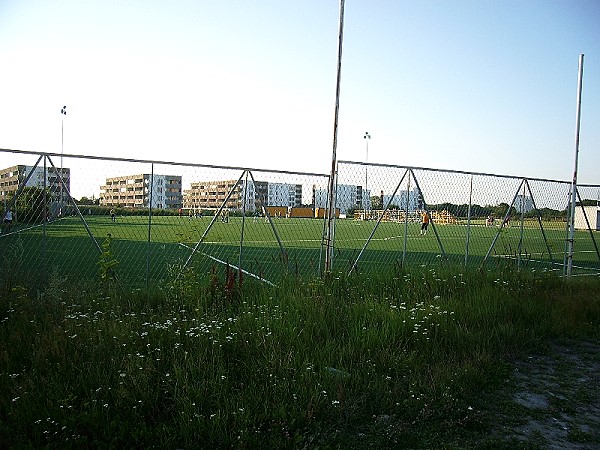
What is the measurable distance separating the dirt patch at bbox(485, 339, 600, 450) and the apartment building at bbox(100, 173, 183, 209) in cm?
591

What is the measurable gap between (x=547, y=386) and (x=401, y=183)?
6.03 metres

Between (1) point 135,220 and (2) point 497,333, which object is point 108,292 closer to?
(1) point 135,220

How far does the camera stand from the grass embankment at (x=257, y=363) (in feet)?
Answer: 11.5

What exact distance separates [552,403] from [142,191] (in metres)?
6.84

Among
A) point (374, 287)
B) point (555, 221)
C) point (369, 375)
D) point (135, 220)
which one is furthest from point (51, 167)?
point (555, 221)

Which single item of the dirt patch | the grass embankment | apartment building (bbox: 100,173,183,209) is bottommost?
the dirt patch

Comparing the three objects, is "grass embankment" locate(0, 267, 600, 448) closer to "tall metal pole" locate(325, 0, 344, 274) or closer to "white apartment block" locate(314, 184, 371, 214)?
"tall metal pole" locate(325, 0, 344, 274)

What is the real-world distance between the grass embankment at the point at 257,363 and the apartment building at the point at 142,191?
6.48 ft

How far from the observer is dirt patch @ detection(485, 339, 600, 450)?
3.62 meters

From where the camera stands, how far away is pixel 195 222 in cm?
943

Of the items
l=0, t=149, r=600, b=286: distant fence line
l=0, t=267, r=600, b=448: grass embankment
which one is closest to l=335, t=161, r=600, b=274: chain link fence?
l=0, t=149, r=600, b=286: distant fence line

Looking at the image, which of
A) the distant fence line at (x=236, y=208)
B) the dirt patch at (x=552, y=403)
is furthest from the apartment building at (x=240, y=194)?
the dirt patch at (x=552, y=403)

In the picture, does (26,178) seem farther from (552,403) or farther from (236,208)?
(552,403)

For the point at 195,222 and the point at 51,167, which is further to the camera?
the point at 195,222
